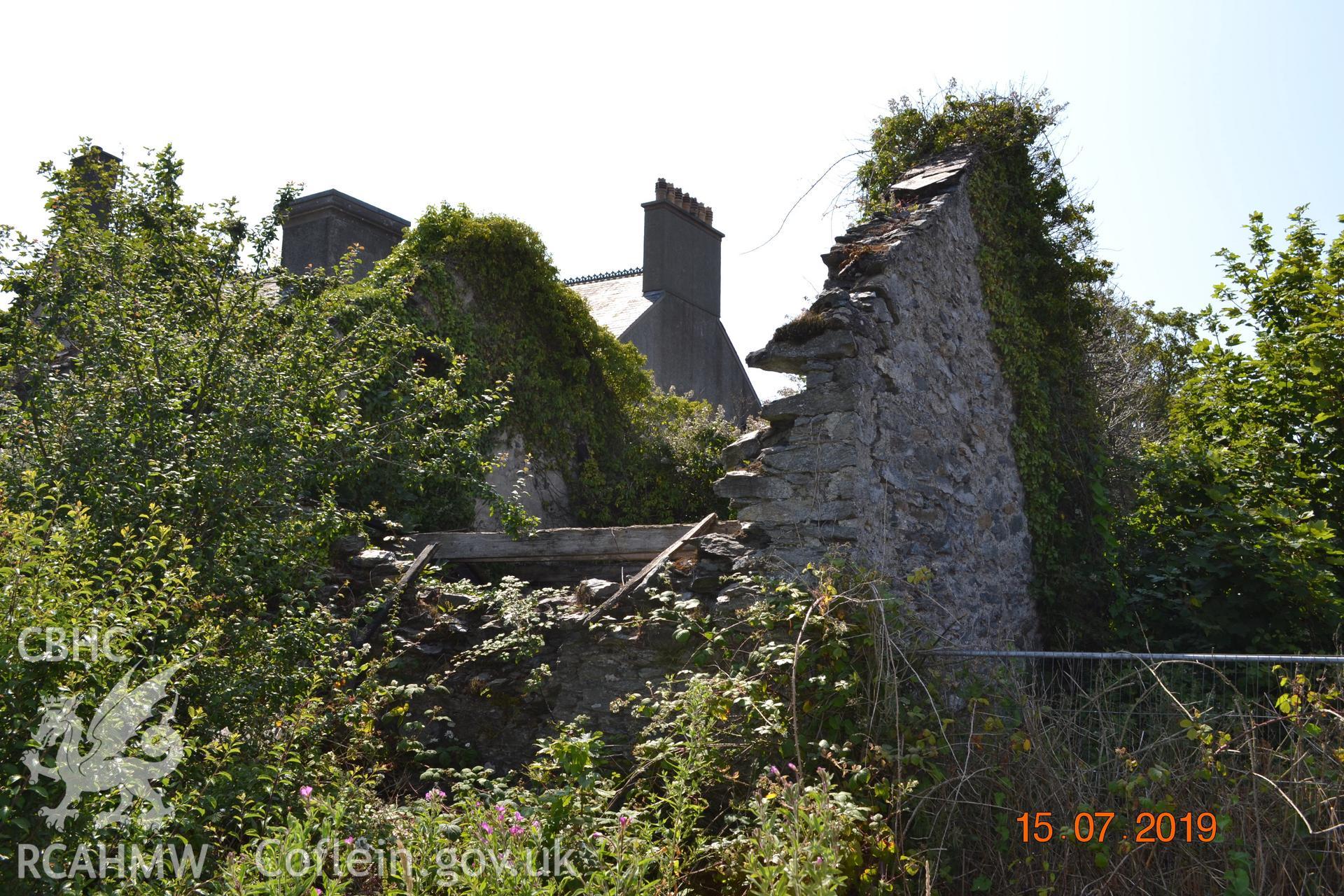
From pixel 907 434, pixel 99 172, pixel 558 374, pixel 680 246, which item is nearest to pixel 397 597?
pixel 99 172

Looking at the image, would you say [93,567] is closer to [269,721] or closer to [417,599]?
[269,721]

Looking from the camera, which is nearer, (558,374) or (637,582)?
(637,582)

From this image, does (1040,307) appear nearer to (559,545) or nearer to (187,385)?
(559,545)

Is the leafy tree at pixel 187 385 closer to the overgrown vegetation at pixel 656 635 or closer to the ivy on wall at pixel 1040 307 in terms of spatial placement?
the overgrown vegetation at pixel 656 635

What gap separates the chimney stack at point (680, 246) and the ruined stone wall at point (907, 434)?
27.0 feet

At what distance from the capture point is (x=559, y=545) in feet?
21.2

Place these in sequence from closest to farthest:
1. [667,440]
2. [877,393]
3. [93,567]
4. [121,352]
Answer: [93,567] → [121,352] → [877,393] → [667,440]

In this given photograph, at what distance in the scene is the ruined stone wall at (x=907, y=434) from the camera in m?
4.72

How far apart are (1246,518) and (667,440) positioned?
5.62 metres

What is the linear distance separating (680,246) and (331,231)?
6392mm

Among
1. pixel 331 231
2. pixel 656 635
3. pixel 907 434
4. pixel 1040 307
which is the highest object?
pixel 331 231

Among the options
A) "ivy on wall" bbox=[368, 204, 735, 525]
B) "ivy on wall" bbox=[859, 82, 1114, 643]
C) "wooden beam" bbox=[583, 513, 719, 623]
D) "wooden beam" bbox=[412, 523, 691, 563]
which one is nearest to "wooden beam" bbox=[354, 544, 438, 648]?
"wooden beam" bbox=[412, 523, 691, 563]

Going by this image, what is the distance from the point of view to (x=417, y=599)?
19.7ft

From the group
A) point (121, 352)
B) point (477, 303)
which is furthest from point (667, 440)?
point (121, 352)
